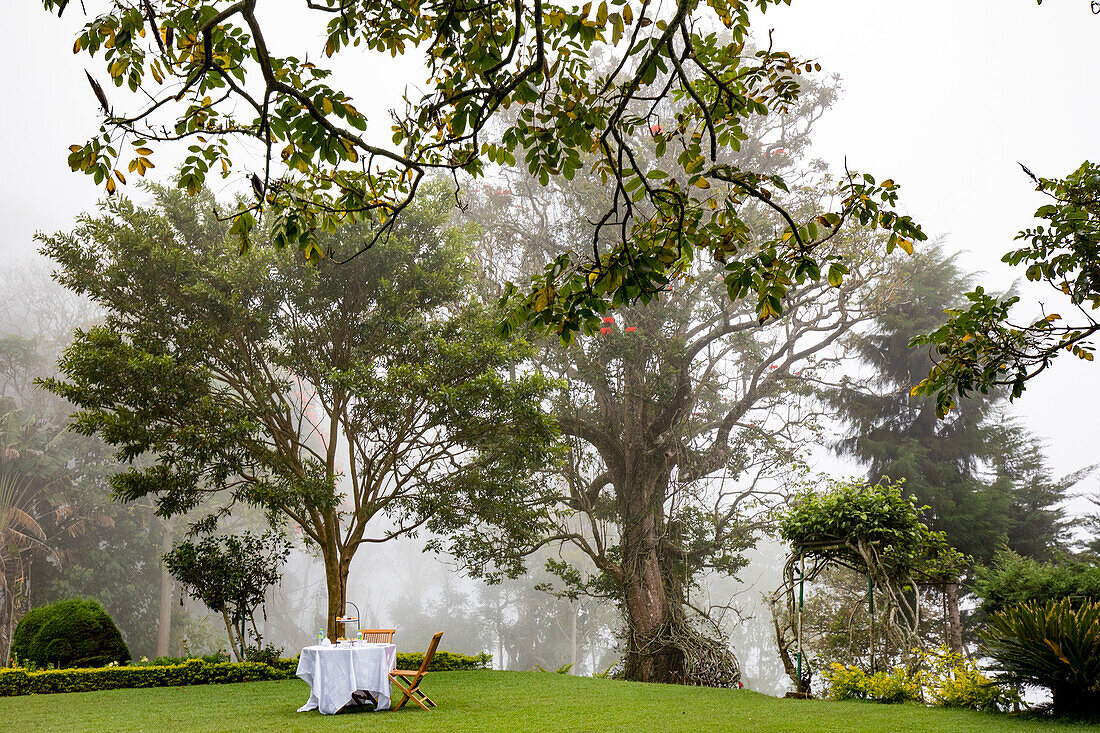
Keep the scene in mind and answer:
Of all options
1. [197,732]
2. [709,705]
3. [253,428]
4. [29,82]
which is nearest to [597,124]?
[197,732]

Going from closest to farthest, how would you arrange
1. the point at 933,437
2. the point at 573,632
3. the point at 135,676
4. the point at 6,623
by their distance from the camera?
the point at 135,676
the point at 933,437
the point at 6,623
the point at 573,632

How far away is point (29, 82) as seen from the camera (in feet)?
135

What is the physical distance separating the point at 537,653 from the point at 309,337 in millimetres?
24513

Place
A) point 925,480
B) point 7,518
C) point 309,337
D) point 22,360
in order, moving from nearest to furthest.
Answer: point 309,337
point 925,480
point 7,518
point 22,360

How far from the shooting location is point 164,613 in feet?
75.7

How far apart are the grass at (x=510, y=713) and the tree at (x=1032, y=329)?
3051 mm

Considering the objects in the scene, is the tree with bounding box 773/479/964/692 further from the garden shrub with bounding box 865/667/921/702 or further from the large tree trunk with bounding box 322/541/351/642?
the large tree trunk with bounding box 322/541/351/642

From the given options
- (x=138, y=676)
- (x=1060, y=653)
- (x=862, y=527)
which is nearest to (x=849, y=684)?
(x=862, y=527)

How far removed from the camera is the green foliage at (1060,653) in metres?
5.95

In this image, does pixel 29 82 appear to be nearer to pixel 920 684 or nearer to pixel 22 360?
pixel 22 360

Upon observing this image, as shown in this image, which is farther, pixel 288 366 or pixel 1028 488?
pixel 1028 488

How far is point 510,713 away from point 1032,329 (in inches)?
241

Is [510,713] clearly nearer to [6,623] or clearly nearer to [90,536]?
[6,623]

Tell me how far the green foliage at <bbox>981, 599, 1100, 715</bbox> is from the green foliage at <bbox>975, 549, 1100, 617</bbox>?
6.50 ft
